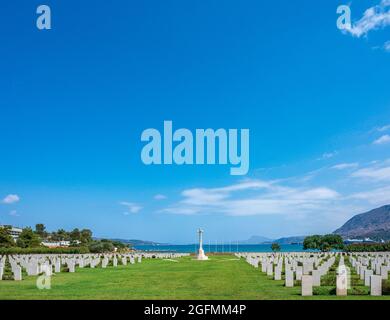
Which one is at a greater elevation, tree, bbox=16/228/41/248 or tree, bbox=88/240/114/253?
tree, bbox=16/228/41/248

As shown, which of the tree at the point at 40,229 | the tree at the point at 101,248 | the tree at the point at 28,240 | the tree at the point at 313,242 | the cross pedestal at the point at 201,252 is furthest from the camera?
the tree at the point at 40,229

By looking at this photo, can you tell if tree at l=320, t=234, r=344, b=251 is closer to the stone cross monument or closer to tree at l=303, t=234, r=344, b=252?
tree at l=303, t=234, r=344, b=252

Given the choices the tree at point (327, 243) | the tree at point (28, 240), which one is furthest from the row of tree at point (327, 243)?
the tree at point (28, 240)

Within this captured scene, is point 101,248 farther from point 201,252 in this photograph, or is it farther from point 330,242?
point 330,242

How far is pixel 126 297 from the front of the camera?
591 inches

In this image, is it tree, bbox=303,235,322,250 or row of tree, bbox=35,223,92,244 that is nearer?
tree, bbox=303,235,322,250

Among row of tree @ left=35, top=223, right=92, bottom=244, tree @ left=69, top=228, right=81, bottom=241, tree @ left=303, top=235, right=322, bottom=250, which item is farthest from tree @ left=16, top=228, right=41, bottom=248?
tree @ left=303, top=235, right=322, bottom=250

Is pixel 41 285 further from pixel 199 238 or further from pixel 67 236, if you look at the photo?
pixel 67 236

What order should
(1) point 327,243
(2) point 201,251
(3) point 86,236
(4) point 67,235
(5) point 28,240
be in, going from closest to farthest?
(2) point 201,251, (1) point 327,243, (5) point 28,240, (3) point 86,236, (4) point 67,235

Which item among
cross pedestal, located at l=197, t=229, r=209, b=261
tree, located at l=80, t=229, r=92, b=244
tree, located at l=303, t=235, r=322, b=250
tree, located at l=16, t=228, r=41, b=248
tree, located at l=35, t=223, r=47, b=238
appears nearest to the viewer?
cross pedestal, located at l=197, t=229, r=209, b=261

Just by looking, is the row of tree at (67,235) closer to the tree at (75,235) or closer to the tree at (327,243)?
the tree at (75,235)

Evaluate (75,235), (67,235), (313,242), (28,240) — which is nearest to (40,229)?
(67,235)
